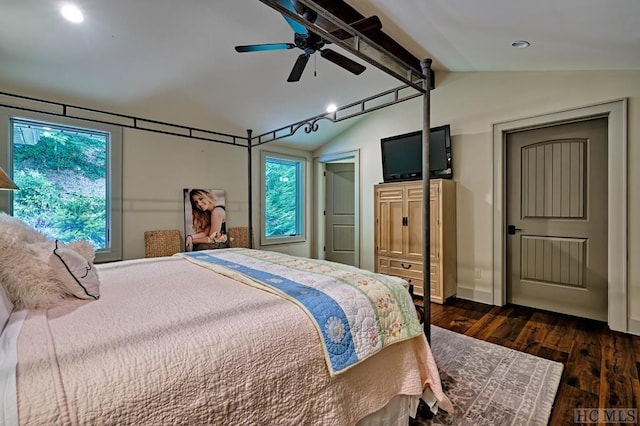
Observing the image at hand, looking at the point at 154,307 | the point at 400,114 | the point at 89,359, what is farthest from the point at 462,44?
the point at 89,359

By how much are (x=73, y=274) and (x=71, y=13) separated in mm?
2069

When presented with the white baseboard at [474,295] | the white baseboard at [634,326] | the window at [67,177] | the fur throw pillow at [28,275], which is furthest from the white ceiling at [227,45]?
the white baseboard at [474,295]

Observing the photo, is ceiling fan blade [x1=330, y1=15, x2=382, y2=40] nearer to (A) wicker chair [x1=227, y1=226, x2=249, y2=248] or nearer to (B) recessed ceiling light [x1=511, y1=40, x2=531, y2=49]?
(B) recessed ceiling light [x1=511, y1=40, x2=531, y2=49]

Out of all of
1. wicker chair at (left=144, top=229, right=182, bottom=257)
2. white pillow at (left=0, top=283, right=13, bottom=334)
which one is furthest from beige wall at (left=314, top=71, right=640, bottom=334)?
white pillow at (left=0, top=283, right=13, bottom=334)

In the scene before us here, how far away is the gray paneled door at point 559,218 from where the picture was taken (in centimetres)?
294

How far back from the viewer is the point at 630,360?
2186 millimetres

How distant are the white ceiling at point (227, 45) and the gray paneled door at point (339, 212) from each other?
213cm

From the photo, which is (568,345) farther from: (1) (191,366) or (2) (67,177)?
(2) (67,177)

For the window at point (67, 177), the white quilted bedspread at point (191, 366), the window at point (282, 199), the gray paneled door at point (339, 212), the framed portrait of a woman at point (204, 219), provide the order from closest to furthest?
the white quilted bedspread at point (191, 366) < the window at point (67, 177) < the framed portrait of a woman at point (204, 219) < the window at point (282, 199) < the gray paneled door at point (339, 212)

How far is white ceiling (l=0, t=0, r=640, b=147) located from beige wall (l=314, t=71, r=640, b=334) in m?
0.20

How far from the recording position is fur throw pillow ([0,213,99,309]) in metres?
1.17

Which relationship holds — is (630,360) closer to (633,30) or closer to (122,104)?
(633,30)

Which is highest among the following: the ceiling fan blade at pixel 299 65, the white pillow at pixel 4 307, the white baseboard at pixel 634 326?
the ceiling fan blade at pixel 299 65

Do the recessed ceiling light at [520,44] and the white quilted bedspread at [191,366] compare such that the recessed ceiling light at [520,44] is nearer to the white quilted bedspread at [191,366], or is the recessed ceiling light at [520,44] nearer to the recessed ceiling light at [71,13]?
the white quilted bedspread at [191,366]
